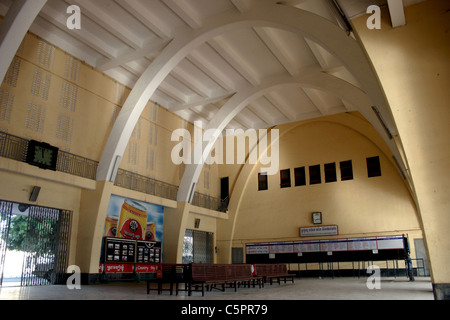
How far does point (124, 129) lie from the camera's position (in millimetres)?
14180

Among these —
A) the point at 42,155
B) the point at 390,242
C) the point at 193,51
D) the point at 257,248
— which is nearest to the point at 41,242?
the point at 42,155

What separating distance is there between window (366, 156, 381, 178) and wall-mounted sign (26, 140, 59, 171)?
50.3ft

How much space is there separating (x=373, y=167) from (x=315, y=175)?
3.23 meters

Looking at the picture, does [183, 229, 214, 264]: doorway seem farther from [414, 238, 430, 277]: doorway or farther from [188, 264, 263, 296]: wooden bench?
[414, 238, 430, 277]: doorway

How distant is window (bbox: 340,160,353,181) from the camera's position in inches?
774

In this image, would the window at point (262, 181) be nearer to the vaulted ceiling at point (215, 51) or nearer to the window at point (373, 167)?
the vaulted ceiling at point (215, 51)

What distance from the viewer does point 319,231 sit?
1984cm

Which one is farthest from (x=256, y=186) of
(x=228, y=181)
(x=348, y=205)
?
(x=348, y=205)

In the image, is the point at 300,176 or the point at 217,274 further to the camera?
the point at 300,176

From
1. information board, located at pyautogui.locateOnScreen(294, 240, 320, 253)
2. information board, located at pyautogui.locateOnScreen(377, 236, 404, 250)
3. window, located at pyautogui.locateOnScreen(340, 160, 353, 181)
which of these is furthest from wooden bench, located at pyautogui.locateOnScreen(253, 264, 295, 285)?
window, located at pyautogui.locateOnScreen(340, 160, 353, 181)

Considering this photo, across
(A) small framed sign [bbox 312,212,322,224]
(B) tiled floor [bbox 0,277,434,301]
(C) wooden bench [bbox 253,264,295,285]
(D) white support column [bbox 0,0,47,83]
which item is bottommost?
(B) tiled floor [bbox 0,277,434,301]

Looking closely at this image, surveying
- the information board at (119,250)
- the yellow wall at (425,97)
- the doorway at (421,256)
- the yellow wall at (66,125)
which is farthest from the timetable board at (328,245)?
the yellow wall at (425,97)

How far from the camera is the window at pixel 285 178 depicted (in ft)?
70.6

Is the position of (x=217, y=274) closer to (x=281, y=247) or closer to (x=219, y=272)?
(x=219, y=272)
